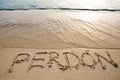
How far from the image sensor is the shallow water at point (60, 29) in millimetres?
1602

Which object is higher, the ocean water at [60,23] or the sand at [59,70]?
the ocean water at [60,23]

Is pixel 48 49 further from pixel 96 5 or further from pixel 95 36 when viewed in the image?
pixel 96 5

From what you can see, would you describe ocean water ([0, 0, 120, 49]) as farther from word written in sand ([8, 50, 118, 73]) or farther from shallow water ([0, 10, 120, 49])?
word written in sand ([8, 50, 118, 73])

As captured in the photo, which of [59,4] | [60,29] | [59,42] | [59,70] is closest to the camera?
[59,70]

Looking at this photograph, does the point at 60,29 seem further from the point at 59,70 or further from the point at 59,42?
the point at 59,70

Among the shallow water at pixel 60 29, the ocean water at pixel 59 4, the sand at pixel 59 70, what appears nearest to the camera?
the sand at pixel 59 70

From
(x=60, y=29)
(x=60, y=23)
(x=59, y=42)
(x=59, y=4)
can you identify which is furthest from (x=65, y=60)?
(x=59, y=4)

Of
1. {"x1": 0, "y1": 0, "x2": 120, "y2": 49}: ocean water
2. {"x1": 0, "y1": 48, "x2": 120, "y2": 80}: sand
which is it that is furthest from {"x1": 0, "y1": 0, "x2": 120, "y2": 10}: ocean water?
{"x1": 0, "y1": 48, "x2": 120, "y2": 80}: sand

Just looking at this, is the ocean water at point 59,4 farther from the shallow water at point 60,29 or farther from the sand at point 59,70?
the sand at point 59,70

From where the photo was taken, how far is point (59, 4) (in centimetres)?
240

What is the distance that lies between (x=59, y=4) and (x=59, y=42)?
94 centimetres

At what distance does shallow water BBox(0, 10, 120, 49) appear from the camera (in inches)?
63.1

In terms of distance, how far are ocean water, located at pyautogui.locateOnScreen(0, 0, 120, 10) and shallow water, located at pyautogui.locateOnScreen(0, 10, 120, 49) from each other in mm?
124

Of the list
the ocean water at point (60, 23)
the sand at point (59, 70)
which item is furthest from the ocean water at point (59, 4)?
the sand at point (59, 70)
